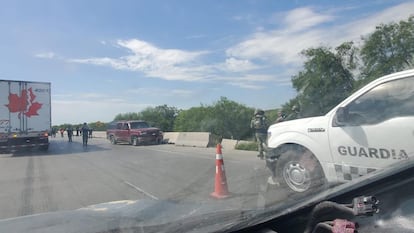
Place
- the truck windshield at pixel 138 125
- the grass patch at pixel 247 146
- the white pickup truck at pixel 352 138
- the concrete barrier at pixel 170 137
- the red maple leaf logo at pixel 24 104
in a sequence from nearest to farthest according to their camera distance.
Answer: the white pickup truck at pixel 352 138
the grass patch at pixel 247 146
the red maple leaf logo at pixel 24 104
the concrete barrier at pixel 170 137
the truck windshield at pixel 138 125

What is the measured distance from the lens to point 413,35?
12.0 m

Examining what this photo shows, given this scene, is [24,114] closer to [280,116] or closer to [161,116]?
[280,116]

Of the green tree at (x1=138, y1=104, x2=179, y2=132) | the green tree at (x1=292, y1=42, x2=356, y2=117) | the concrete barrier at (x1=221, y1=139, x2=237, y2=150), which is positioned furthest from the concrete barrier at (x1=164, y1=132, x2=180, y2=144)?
the green tree at (x1=292, y1=42, x2=356, y2=117)

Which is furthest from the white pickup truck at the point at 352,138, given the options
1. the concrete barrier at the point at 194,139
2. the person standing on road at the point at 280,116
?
the concrete barrier at the point at 194,139

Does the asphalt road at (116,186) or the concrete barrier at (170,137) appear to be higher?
the concrete barrier at (170,137)

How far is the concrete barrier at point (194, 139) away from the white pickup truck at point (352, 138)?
16.8m

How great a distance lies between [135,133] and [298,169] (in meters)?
23.5

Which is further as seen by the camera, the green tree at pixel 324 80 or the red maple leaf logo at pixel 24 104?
the red maple leaf logo at pixel 24 104

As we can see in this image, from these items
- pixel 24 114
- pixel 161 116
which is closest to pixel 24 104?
pixel 24 114

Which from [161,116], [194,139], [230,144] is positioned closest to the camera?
[230,144]

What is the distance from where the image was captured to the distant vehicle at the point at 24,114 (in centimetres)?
2270

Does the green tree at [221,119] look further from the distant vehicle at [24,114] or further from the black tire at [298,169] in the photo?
the black tire at [298,169]

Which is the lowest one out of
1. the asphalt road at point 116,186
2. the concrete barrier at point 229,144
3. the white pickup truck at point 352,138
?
the asphalt road at point 116,186

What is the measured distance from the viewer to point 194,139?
81.2 ft
